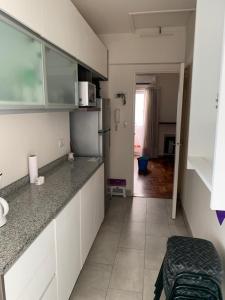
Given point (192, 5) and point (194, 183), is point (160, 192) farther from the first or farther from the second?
point (192, 5)

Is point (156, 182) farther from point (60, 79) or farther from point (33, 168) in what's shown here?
point (60, 79)

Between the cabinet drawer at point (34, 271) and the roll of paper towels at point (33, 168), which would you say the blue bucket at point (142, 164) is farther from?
the cabinet drawer at point (34, 271)

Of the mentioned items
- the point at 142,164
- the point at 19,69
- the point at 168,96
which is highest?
the point at 168,96

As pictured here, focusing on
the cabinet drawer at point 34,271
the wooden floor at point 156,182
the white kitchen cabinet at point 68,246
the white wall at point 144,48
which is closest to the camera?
the cabinet drawer at point 34,271

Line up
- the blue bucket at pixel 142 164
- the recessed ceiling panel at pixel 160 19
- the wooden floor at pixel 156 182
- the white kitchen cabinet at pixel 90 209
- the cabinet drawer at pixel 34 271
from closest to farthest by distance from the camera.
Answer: the cabinet drawer at pixel 34 271, the white kitchen cabinet at pixel 90 209, the recessed ceiling panel at pixel 160 19, the wooden floor at pixel 156 182, the blue bucket at pixel 142 164

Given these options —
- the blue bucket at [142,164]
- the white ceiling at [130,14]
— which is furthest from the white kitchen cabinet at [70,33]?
the blue bucket at [142,164]

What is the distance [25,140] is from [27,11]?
973 mm

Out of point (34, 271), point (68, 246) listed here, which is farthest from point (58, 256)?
point (34, 271)

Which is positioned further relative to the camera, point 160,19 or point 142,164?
point 142,164

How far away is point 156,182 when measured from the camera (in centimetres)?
487

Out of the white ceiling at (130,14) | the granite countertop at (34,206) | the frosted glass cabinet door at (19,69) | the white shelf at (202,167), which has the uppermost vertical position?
the white ceiling at (130,14)

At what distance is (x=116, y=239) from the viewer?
2734 mm

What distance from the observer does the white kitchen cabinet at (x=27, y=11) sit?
1.15m

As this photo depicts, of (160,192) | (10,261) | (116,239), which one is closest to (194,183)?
(116,239)
